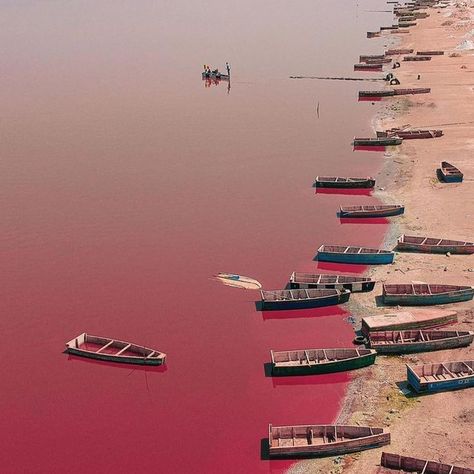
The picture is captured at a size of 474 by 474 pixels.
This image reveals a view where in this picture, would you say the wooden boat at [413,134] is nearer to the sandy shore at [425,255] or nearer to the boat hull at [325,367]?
the sandy shore at [425,255]

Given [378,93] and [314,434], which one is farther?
[378,93]

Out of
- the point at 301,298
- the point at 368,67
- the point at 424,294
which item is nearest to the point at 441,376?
the point at 424,294

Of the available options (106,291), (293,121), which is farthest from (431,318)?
(293,121)

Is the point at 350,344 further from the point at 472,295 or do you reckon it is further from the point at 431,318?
the point at 472,295

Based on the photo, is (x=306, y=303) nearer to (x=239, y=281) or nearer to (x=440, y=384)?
(x=239, y=281)

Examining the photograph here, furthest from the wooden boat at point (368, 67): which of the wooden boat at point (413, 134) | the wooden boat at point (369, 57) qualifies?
the wooden boat at point (413, 134)

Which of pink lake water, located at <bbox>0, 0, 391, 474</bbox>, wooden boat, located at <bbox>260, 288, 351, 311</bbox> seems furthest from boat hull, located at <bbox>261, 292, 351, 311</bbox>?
pink lake water, located at <bbox>0, 0, 391, 474</bbox>
